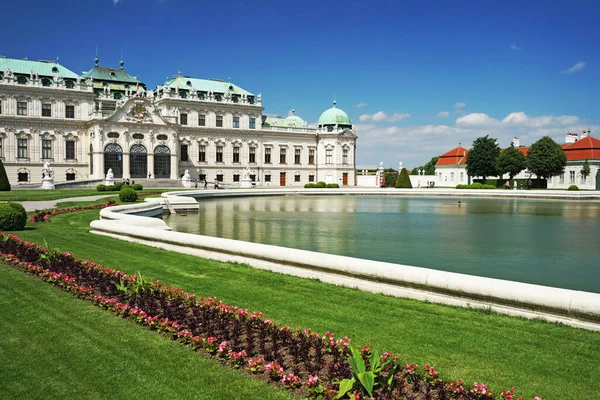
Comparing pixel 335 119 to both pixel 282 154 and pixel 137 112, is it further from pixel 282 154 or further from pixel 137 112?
pixel 137 112

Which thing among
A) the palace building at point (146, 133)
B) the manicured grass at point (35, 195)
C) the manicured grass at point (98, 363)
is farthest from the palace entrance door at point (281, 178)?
the manicured grass at point (98, 363)

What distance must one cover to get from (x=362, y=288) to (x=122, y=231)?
9095 millimetres

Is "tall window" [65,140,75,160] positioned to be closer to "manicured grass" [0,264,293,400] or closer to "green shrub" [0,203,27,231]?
"green shrub" [0,203,27,231]

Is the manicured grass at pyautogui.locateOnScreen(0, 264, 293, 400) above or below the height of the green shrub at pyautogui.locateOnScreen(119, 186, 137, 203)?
below

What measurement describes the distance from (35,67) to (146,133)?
15610 millimetres

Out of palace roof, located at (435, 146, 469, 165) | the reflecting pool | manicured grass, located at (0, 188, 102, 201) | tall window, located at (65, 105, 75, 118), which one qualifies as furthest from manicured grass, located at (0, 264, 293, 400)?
palace roof, located at (435, 146, 469, 165)

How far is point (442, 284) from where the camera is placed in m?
7.99

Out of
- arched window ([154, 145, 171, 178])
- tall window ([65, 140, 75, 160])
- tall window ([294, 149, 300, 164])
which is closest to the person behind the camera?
tall window ([65, 140, 75, 160])

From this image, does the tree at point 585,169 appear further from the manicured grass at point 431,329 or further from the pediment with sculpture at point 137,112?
the manicured grass at point 431,329

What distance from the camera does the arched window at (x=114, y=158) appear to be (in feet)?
196

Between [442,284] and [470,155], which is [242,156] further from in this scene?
[442,284]

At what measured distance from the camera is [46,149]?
197 ft

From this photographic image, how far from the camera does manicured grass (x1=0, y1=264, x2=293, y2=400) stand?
15.9 ft

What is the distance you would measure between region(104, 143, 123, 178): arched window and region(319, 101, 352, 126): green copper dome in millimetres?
34639
